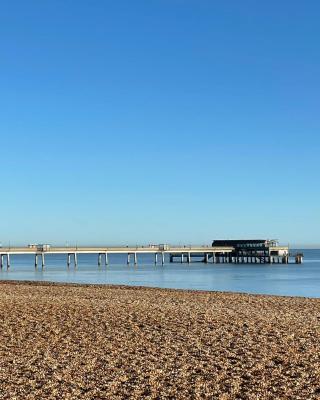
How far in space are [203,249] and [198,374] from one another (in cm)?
10310

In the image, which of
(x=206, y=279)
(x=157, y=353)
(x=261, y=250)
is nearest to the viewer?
(x=157, y=353)

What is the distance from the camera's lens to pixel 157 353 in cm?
1294

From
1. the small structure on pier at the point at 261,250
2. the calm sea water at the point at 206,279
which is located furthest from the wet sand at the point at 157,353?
the small structure on pier at the point at 261,250

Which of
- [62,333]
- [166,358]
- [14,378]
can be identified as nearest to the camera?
[14,378]

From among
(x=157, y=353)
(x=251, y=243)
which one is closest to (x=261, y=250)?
(x=251, y=243)

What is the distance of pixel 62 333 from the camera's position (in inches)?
615

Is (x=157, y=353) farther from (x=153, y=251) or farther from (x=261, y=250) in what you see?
(x=261, y=250)

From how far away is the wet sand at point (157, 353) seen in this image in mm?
9969

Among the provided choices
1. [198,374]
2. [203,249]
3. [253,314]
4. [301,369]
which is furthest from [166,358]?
[203,249]

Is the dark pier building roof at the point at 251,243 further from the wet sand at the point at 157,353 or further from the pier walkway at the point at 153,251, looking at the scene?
the wet sand at the point at 157,353

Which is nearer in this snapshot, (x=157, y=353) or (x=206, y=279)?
(x=157, y=353)

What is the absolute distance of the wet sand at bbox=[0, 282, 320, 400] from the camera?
32.7 feet

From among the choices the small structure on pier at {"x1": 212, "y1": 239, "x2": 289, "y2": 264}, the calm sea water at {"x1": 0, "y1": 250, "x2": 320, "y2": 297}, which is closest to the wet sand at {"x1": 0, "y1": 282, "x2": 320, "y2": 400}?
the calm sea water at {"x1": 0, "y1": 250, "x2": 320, "y2": 297}

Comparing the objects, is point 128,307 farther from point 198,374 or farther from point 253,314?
point 198,374
